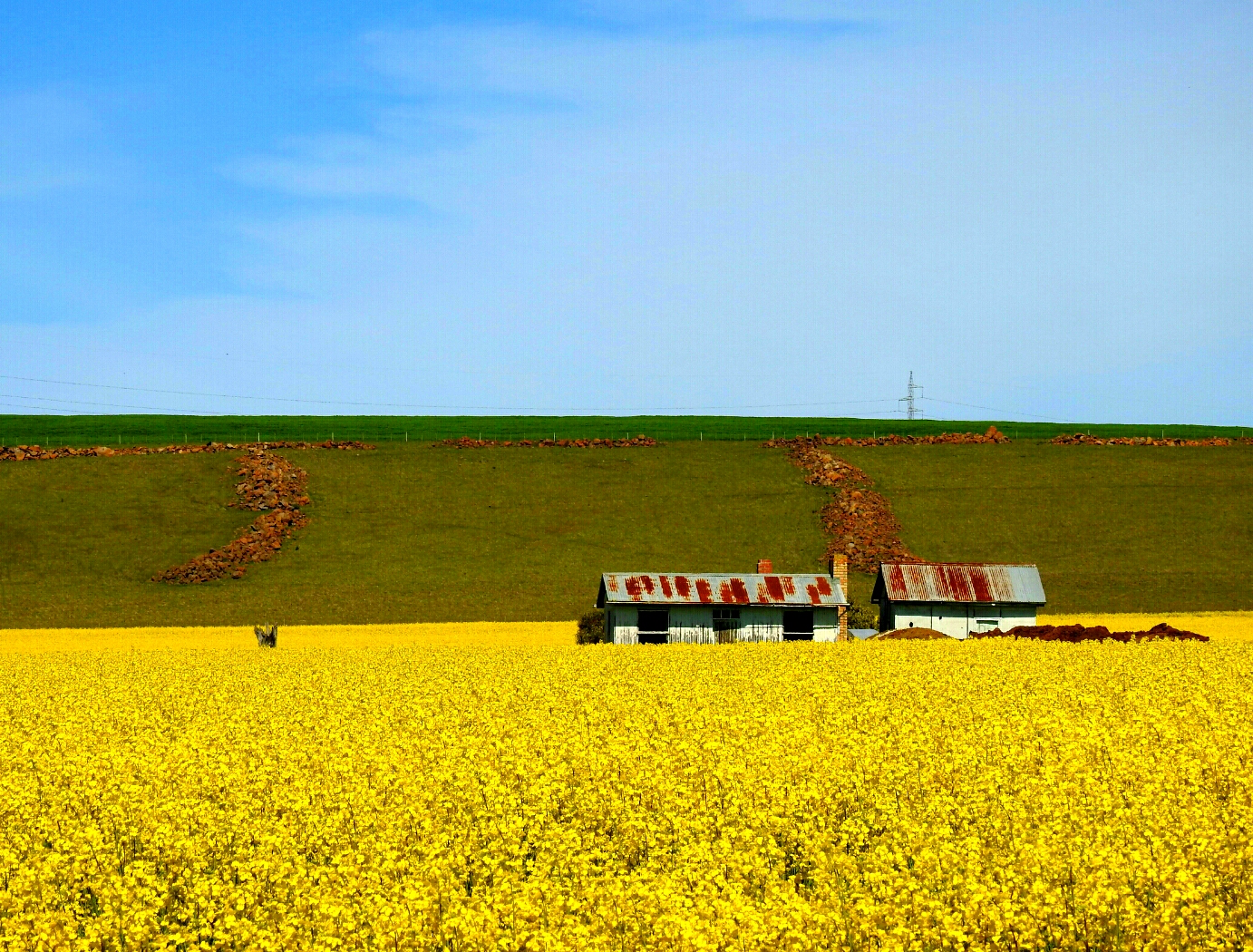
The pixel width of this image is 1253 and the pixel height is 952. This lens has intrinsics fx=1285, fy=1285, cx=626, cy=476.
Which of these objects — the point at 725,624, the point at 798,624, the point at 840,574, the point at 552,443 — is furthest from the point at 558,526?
the point at 798,624

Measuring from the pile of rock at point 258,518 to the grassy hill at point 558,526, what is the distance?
3.81 feet

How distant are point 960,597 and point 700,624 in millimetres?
12927

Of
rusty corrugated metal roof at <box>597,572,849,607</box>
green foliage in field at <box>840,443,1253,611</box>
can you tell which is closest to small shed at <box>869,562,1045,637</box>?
rusty corrugated metal roof at <box>597,572,849,607</box>

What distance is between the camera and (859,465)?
317ft

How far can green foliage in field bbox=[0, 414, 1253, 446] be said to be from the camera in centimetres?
11275

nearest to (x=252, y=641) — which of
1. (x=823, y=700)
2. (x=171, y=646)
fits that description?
(x=171, y=646)

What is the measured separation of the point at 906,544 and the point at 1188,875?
230 ft

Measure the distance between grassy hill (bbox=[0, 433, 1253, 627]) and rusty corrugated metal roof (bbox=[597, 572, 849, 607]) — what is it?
33.9ft

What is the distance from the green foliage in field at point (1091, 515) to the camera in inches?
2837

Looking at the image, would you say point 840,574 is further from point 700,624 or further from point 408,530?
point 408,530

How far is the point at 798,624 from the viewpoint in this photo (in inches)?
2258

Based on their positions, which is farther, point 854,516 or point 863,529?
point 854,516

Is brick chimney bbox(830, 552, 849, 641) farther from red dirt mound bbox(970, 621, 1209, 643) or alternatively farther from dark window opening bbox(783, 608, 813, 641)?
red dirt mound bbox(970, 621, 1209, 643)

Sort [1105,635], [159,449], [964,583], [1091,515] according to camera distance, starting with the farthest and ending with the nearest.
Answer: [159,449]
[1091,515]
[964,583]
[1105,635]
